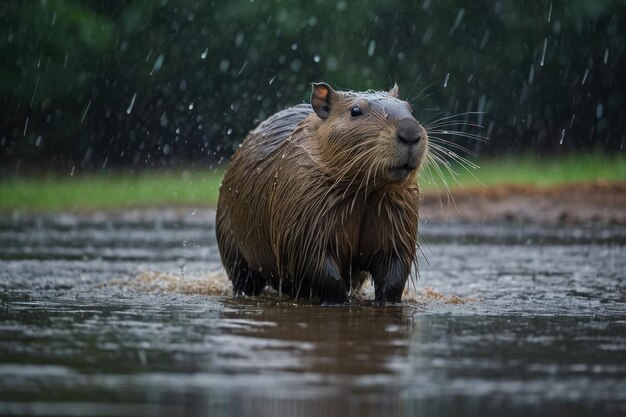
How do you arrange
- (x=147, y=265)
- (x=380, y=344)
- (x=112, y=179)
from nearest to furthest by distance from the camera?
1. (x=380, y=344)
2. (x=147, y=265)
3. (x=112, y=179)

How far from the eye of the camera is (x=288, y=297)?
295 inches

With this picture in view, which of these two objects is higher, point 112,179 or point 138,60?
point 138,60

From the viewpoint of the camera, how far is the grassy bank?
19.7 meters

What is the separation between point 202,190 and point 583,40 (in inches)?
372

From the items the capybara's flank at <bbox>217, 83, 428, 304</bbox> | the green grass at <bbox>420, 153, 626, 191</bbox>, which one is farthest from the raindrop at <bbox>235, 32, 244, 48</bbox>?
the capybara's flank at <bbox>217, 83, 428, 304</bbox>

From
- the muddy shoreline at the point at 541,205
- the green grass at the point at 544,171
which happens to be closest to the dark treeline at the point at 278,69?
the green grass at the point at 544,171

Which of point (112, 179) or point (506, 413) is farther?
point (112, 179)

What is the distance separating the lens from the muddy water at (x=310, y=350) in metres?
3.91

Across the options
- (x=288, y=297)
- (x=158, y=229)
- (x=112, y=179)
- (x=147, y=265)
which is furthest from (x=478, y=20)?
(x=288, y=297)

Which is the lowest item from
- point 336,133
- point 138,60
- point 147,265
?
point 147,265

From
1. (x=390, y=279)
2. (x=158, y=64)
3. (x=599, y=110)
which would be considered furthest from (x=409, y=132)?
(x=599, y=110)

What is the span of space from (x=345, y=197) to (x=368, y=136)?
0.41m

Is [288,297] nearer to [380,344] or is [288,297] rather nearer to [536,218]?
[380,344]

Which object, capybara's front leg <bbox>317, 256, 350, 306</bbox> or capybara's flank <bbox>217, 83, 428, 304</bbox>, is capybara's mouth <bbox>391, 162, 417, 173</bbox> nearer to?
capybara's flank <bbox>217, 83, 428, 304</bbox>
